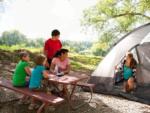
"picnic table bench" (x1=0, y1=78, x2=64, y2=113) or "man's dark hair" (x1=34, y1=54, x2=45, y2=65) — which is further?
"man's dark hair" (x1=34, y1=54, x2=45, y2=65)

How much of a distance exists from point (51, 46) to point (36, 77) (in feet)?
7.15

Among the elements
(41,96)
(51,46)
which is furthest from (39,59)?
(51,46)

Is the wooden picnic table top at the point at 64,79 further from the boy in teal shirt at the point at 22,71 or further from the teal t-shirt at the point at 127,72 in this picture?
the teal t-shirt at the point at 127,72

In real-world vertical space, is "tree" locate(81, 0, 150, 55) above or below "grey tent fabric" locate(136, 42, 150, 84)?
above

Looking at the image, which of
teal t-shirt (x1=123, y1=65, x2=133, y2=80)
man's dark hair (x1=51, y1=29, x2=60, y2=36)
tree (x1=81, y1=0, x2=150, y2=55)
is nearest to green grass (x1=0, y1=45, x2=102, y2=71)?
tree (x1=81, y1=0, x2=150, y2=55)

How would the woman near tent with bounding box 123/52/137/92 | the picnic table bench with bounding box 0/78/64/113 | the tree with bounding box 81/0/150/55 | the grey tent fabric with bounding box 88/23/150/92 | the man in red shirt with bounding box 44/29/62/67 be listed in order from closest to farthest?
the picnic table bench with bounding box 0/78/64/113 → the man in red shirt with bounding box 44/29/62/67 → the woman near tent with bounding box 123/52/137/92 → the grey tent fabric with bounding box 88/23/150/92 → the tree with bounding box 81/0/150/55

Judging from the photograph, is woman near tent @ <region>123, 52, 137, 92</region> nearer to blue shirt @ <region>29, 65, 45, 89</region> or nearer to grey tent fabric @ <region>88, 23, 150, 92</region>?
grey tent fabric @ <region>88, 23, 150, 92</region>

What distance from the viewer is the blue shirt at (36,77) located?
7.20 m

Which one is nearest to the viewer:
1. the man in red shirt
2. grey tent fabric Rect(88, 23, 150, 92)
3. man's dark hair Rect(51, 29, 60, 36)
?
man's dark hair Rect(51, 29, 60, 36)

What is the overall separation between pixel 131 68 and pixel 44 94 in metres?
3.52

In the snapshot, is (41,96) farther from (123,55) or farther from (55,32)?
(123,55)

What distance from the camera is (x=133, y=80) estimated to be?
30.9ft

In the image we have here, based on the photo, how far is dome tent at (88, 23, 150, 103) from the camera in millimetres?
9305

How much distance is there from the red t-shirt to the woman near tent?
76.7 inches
